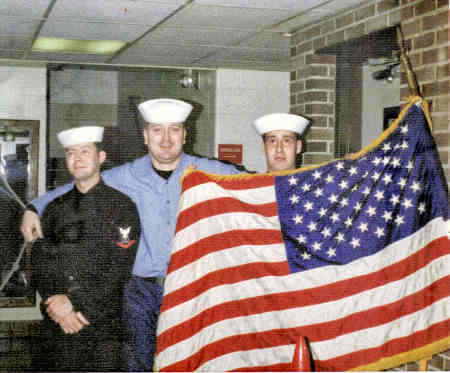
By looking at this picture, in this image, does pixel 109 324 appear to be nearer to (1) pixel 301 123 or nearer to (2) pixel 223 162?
(2) pixel 223 162

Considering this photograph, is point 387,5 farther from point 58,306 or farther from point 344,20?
point 58,306

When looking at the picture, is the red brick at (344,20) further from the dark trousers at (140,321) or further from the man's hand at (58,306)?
the man's hand at (58,306)

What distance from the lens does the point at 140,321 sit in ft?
9.14

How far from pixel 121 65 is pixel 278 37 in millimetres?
851

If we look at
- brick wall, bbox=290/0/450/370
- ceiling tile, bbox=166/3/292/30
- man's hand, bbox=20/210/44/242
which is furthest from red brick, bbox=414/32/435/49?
man's hand, bbox=20/210/44/242

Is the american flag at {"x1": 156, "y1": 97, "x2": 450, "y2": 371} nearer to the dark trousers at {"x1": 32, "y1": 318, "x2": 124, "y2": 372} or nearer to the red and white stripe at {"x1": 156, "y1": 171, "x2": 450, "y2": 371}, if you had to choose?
the red and white stripe at {"x1": 156, "y1": 171, "x2": 450, "y2": 371}

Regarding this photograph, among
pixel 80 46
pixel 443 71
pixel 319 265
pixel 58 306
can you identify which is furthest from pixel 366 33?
pixel 58 306

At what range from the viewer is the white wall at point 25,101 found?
2.73 meters

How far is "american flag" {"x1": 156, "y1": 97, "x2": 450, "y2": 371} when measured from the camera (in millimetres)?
2551

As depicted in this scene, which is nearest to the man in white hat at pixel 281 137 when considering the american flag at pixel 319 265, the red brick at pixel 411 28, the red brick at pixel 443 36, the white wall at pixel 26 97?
the american flag at pixel 319 265

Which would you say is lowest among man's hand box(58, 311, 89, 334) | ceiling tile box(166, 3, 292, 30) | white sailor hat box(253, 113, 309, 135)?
man's hand box(58, 311, 89, 334)

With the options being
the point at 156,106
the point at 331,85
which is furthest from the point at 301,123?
the point at 156,106

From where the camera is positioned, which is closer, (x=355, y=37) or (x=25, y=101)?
(x=25, y=101)

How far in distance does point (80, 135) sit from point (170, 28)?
0.74 meters
